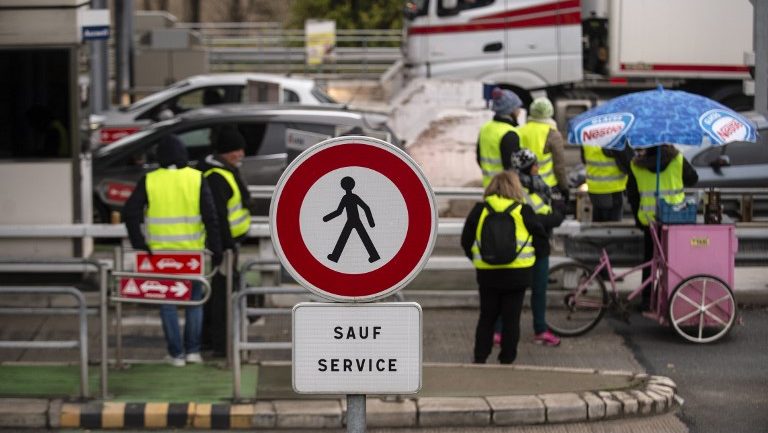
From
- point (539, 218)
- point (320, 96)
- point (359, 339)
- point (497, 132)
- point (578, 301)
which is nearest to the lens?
point (359, 339)

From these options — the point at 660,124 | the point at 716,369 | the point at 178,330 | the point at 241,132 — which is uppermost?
the point at 660,124

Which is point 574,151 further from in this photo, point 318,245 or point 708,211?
point 318,245

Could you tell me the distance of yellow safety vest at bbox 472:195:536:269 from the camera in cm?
1044

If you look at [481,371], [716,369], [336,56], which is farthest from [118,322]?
[336,56]

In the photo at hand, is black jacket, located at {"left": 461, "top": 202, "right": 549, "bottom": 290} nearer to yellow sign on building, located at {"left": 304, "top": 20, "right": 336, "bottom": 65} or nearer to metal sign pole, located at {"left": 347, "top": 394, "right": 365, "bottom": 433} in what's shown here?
metal sign pole, located at {"left": 347, "top": 394, "right": 365, "bottom": 433}

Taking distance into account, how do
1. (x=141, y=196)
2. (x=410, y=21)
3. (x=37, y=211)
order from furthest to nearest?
1. (x=410, y=21)
2. (x=37, y=211)
3. (x=141, y=196)

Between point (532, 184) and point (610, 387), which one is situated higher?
point (532, 184)

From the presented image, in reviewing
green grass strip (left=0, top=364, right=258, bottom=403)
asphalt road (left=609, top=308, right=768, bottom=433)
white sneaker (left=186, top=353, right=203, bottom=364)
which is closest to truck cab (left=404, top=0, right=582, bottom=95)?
asphalt road (left=609, top=308, right=768, bottom=433)

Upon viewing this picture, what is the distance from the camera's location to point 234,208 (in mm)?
11047

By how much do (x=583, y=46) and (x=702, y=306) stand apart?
1368 centimetres

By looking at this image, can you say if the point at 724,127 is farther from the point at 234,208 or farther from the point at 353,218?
the point at 353,218

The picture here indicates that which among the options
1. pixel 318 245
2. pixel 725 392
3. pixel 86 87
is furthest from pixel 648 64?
pixel 318 245

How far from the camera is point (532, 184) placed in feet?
37.4

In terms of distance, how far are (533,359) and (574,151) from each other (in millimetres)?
12765
